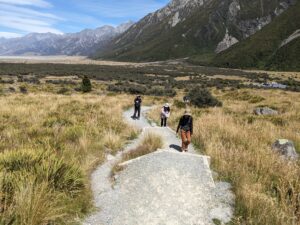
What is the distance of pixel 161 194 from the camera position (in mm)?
7203

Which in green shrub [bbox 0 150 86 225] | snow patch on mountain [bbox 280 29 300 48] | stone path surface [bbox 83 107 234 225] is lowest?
stone path surface [bbox 83 107 234 225]

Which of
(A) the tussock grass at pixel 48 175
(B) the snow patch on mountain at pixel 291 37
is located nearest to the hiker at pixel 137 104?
(A) the tussock grass at pixel 48 175

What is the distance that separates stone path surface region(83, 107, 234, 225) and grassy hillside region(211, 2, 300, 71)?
117 m

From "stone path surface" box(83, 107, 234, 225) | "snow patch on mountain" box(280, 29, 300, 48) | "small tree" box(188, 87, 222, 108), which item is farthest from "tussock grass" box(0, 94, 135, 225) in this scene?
"snow patch on mountain" box(280, 29, 300, 48)

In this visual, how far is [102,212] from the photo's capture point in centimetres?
650

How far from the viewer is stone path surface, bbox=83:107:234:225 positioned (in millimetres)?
6336

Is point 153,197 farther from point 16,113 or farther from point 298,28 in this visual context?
point 298,28

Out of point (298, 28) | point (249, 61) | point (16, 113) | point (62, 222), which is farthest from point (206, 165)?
point (298, 28)

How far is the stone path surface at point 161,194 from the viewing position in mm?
6336

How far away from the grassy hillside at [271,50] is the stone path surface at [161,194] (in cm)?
11750

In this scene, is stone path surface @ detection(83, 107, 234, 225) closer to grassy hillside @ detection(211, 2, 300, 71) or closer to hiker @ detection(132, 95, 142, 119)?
hiker @ detection(132, 95, 142, 119)

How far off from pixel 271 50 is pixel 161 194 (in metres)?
141

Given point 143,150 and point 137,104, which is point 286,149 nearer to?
point 143,150

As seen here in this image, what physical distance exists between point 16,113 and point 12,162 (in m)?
11.2
